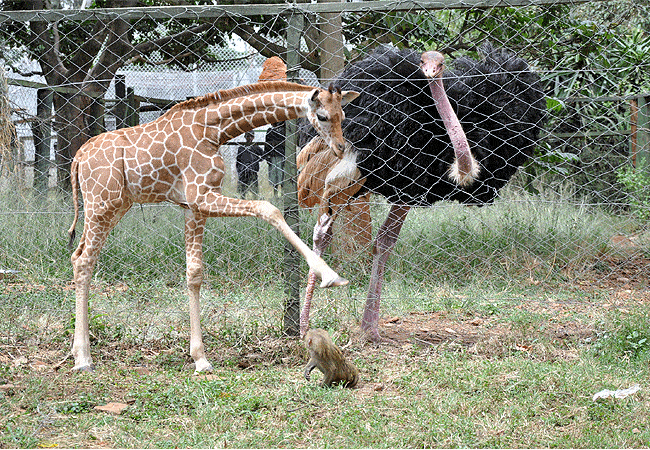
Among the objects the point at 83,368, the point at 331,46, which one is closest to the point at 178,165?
the point at 83,368

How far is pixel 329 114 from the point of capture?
3471 millimetres

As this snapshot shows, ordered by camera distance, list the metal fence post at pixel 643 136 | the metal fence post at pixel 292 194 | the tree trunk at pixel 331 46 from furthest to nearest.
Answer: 1. the metal fence post at pixel 643 136
2. the tree trunk at pixel 331 46
3. the metal fence post at pixel 292 194

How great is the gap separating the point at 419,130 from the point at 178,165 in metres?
1.60

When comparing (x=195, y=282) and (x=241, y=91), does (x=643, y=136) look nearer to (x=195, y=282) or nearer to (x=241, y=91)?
(x=241, y=91)

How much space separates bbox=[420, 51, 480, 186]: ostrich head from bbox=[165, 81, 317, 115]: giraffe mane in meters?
0.88

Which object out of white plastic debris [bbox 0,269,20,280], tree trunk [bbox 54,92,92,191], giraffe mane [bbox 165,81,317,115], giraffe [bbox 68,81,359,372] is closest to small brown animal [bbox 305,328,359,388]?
giraffe [bbox 68,81,359,372]

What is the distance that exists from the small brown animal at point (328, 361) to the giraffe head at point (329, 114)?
959 millimetres

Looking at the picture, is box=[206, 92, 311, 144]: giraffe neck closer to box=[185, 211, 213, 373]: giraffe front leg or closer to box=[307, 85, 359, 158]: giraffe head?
box=[307, 85, 359, 158]: giraffe head

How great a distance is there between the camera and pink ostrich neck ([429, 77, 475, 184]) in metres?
4.08

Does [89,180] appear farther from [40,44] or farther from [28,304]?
[40,44]

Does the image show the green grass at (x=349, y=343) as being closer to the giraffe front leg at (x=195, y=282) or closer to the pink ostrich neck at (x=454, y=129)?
the giraffe front leg at (x=195, y=282)

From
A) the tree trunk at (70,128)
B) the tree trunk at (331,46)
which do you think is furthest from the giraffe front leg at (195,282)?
the tree trunk at (70,128)

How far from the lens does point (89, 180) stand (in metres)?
3.83

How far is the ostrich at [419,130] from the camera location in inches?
172
